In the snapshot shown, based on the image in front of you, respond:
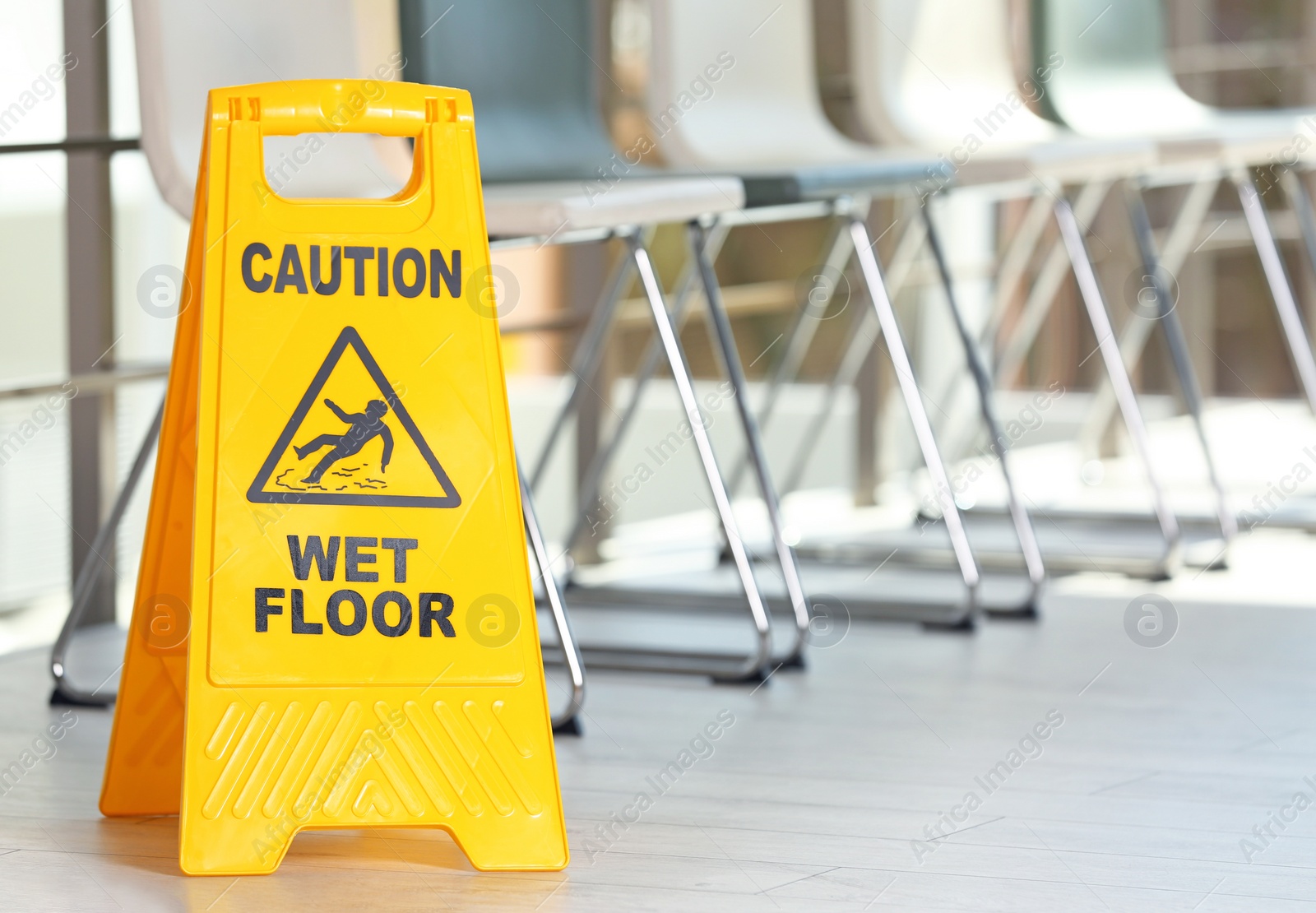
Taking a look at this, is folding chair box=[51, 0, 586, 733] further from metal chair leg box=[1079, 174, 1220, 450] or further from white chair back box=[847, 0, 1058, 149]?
metal chair leg box=[1079, 174, 1220, 450]

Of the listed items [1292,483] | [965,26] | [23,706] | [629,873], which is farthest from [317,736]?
[1292,483]

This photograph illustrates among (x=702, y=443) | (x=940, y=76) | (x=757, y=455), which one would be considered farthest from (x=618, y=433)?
(x=940, y=76)

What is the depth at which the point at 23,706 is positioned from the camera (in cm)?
179

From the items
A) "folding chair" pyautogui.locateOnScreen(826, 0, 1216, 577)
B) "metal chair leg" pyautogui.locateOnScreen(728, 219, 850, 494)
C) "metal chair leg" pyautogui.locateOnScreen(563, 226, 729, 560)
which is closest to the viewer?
"metal chair leg" pyautogui.locateOnScreen(563, 226, 729, 560)

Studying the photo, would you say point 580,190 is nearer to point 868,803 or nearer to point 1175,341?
point 868,803

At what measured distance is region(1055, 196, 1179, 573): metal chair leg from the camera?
249 cm

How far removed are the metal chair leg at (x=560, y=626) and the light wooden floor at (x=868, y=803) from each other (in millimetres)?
25

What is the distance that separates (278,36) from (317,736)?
906 millimetres

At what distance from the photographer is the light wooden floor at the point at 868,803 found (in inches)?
49.0

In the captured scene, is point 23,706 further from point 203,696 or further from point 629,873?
point 629,873

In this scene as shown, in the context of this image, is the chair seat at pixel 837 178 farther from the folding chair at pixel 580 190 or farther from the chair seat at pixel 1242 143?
the chair seat at pixel 1242 143

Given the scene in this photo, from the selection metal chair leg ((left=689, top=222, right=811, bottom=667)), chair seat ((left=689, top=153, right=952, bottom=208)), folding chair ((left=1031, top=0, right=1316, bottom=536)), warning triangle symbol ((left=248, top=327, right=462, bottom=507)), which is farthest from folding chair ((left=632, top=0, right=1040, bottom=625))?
warning triangle symbol ((left=248, top=327, right=462, bottom=507))

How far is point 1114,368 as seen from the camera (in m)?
2.55

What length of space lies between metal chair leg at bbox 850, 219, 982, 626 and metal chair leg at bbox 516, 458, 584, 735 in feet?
2.14
